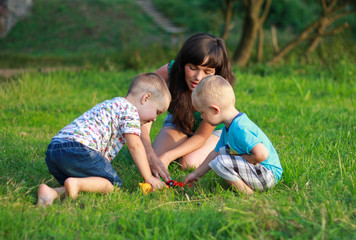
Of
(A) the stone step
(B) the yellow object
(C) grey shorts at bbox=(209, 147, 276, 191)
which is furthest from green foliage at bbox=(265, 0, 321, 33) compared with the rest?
(B) the yellow object

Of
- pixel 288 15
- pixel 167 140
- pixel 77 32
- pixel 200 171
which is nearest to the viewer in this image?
pixel 200 171

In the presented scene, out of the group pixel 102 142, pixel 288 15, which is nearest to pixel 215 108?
pixel 102 142

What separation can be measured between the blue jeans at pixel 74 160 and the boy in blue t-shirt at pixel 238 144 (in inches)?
32.1

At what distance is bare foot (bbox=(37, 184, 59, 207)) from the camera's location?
2.67 metres

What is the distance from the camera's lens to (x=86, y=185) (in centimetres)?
285

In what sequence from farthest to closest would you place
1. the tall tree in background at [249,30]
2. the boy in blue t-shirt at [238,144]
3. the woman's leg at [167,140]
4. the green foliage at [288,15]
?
1. the green foliage at [288,15]
2. the tall tree in background at [249,30]
3. the woman's leg at [167,140]
4. the boy in blue t-shirt at [238,144]

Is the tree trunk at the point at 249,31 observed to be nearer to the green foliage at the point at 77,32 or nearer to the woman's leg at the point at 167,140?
the green foliage at the point at 77,32

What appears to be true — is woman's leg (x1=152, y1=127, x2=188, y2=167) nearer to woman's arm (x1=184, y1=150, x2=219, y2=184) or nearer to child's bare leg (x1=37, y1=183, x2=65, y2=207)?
woman's arm (x1=184, y1=150, x2=219, y2=184)

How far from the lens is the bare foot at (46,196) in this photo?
267cm

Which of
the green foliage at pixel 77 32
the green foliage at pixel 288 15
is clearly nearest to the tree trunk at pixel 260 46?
the green foliage at pixel 77 32

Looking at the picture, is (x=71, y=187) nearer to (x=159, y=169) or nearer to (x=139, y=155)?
(x=139, y=155)

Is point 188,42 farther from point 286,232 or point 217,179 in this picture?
point 286,232

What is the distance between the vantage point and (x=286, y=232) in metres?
2.11

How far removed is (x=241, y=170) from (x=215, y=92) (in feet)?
1.94
